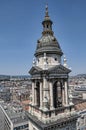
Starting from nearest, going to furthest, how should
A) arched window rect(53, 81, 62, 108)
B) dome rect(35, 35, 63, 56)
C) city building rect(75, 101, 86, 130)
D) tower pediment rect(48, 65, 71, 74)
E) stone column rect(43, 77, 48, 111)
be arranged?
stone column rect(43, 77, 48, 111) → tower pediment rect(48, 65, 71, 74) → dome rect(35, 35, 63, 56) → arched window rect(53, 81, 62, 108) → city building rect(75, 101, 86, 130)

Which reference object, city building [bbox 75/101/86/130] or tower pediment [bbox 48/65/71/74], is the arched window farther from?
city building [bbox 75/101/86/130]

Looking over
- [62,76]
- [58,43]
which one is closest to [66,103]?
[62,76]

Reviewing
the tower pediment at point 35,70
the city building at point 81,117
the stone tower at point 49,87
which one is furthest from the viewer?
the city building at point 81,117

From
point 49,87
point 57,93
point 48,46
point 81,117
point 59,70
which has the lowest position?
point 81,117

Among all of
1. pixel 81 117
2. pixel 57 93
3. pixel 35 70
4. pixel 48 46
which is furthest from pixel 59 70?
pixel 81 117

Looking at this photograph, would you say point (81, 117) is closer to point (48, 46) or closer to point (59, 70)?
point (59, 70)

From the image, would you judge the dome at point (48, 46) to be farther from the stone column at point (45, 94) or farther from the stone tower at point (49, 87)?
the stone column at point (45, 94)

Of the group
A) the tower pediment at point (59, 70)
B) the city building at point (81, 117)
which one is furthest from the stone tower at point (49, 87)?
the city building at point (81, 117)

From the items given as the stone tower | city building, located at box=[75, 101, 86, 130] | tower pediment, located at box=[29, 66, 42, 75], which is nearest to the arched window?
the stone tower
